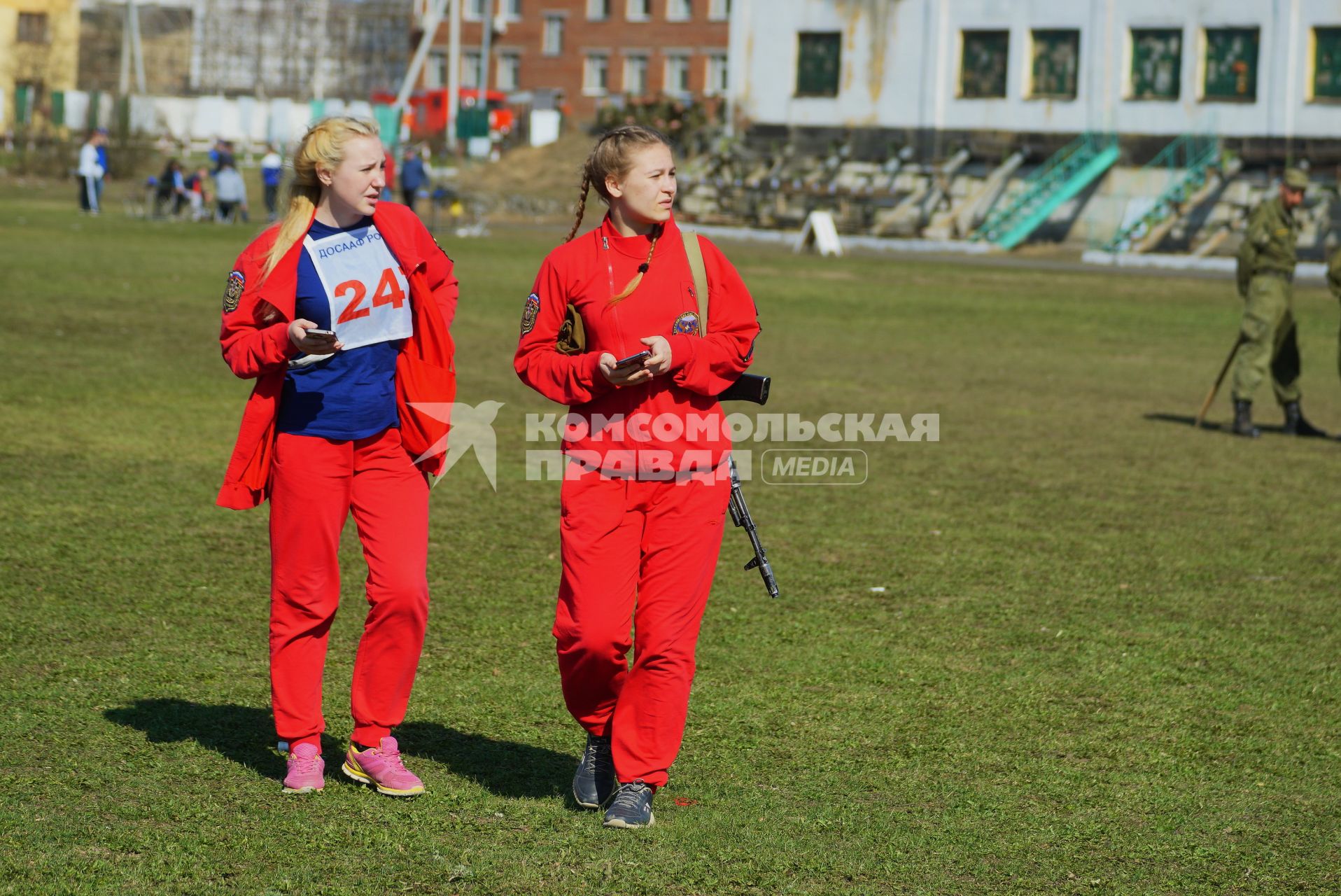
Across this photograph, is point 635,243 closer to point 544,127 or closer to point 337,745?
point 337,745

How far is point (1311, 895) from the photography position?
4434 mm

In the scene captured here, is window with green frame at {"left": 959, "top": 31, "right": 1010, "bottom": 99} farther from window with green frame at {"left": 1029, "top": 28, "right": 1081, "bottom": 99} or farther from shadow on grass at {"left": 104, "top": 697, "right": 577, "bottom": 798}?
shadow on grass at {"left": 104, "top": 697, "right": 577, "bottom": 798}

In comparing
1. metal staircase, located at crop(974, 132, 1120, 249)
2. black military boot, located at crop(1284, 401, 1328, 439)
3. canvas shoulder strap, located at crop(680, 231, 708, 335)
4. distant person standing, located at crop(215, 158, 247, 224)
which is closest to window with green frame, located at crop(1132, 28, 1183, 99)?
metal staircase, located at crop(974, 132, 1120, 249)

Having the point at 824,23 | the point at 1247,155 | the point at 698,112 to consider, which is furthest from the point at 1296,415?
the point at 698,112

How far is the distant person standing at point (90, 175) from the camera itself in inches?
1505

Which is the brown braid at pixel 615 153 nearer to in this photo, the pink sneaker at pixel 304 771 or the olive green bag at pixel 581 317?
the olive green bag at pixel 581 317

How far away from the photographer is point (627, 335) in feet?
15.3

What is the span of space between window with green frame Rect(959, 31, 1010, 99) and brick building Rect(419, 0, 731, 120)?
28.5 meters

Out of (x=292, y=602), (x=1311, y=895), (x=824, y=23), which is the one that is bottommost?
(x=1311, y=895)

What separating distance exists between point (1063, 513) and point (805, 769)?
17.2 feet

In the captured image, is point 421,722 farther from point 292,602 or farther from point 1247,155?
point 1247,155

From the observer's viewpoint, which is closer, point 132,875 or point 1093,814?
point 132,875

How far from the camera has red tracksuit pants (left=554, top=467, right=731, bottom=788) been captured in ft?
15.3

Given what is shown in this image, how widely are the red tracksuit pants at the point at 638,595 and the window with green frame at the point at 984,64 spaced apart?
146ft
